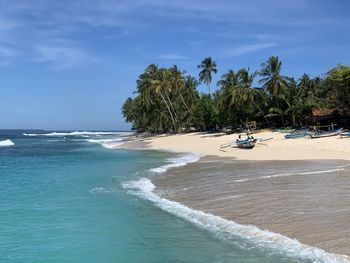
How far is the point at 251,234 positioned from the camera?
Result: 911 centimetres

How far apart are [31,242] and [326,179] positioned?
1073cm

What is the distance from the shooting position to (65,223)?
436 inches

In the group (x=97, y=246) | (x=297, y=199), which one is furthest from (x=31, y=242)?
(x=297, y=199)

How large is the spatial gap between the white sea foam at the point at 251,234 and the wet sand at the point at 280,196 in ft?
0.82

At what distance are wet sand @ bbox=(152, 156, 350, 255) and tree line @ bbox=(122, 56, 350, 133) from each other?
27500 mm

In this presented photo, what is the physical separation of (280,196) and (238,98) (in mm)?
45037

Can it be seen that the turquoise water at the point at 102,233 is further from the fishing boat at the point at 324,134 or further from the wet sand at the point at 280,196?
the fishing boat at the point at 324,134

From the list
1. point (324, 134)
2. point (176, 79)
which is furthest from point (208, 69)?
point (324, 134)

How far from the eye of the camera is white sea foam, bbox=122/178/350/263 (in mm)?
7431

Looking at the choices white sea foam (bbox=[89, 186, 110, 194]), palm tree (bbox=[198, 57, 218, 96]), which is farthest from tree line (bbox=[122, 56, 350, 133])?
white sea foam (bbox=[89, 186, 110, 194])

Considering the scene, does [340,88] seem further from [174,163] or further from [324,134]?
[174,163]

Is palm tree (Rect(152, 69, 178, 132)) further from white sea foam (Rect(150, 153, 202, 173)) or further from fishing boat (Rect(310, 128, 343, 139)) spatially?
white sea foam (Rect(150, 153, 202, 173))

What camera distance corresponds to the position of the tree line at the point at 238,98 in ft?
165

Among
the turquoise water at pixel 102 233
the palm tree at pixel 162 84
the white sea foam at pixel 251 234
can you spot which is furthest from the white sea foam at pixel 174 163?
the palm tree at pixel 162 84
